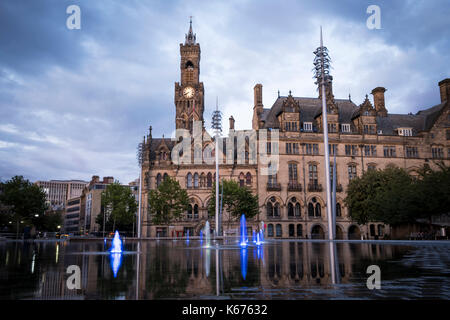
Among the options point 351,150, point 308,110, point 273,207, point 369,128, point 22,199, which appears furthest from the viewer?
point 308,110

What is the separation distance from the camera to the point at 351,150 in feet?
203


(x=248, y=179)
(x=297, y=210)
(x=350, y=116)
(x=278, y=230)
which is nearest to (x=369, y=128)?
(x=350, y=116)

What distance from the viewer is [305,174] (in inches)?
2356

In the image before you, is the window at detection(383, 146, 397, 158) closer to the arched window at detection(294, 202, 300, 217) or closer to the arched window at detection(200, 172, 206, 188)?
the arched window at detection(294, 202, 300, 217)

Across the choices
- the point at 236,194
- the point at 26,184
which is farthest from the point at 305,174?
the point at 26,184

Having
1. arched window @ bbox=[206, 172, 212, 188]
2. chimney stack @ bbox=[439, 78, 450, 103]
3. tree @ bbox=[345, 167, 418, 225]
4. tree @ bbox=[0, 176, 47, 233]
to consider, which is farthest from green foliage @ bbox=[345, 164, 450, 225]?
tree @ bbox=[0, 176, 47, 233]

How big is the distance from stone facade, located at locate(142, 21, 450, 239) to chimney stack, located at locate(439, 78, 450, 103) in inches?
7.3

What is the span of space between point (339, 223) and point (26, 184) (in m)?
52.8

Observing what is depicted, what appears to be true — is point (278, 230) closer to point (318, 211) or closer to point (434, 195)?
point (318, 211)

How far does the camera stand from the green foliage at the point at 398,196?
107 feet

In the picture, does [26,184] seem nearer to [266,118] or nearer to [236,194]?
[236,194]

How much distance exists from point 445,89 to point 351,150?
23.1 meters
